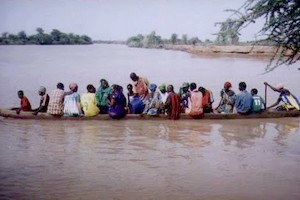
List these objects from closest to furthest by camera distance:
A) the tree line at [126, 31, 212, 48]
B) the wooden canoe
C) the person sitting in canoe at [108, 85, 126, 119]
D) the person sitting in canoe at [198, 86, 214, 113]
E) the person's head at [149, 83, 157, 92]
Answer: the person sitting in canoe at [108, 85, 126, 119], the wooden canoe, the person's head at [149, 83, 157, 92], the person sitting in canoe at [198, 86, 214, 113], the tree line at [126, 31, 212, 48]

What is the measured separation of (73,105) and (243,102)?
12.8 ft

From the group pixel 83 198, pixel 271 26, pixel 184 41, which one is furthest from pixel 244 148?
pixel 184 41

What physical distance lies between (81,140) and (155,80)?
15.4 m

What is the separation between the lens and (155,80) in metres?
23.5

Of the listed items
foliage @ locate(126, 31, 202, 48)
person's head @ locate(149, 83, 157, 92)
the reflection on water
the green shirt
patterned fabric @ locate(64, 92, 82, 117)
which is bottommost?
the reflection on water

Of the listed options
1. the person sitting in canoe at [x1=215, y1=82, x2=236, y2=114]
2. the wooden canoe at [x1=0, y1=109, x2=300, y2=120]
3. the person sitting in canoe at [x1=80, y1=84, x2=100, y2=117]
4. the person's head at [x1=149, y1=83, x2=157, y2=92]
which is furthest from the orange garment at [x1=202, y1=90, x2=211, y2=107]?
the person sitting in canoe at [x1=80, y1=84, x2=100, y2=117]

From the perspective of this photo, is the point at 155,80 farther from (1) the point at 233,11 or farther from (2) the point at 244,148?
(1) the point at 233,11

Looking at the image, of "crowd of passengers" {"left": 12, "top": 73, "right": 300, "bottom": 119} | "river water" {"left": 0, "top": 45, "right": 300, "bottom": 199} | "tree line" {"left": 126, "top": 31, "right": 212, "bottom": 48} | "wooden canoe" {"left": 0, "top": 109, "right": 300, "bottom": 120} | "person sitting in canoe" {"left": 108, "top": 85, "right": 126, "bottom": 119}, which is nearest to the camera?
"river water" {"left": 0, "top": 45, "right": 300, "bottom": 199}

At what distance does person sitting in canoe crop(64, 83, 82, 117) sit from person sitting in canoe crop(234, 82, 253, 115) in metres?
3.66

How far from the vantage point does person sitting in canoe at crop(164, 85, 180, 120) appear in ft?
31.6

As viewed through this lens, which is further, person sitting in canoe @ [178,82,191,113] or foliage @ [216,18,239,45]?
person sitting in canoe @ [178,82,191,113]

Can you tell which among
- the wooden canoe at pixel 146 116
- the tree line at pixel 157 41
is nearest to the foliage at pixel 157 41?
the tree line at pixel 157 41

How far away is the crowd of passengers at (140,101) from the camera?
9547mm

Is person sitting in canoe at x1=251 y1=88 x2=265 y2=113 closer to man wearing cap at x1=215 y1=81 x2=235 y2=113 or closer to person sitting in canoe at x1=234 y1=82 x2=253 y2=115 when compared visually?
person sitting in canoe at x1=234 y1=82 x2=253 y2=115
